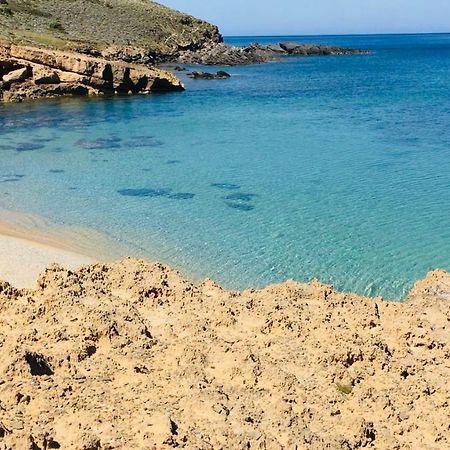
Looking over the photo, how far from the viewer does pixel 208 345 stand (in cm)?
781

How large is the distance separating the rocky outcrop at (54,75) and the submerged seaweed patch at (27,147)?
19.1 metres

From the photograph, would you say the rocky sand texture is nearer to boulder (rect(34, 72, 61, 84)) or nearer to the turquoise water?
the turquoise water

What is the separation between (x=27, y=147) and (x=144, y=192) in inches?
459

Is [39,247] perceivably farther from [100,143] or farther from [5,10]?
[5,10]

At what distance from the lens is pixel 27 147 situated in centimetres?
3067

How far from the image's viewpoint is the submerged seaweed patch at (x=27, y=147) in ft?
98.8

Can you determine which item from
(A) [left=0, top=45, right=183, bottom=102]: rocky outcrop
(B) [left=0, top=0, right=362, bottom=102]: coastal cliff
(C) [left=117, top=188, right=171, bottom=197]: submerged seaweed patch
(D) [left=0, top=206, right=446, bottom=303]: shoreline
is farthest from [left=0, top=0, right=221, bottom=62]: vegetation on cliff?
(D) [left=0, top=206, right=446, bottom=303]: shoreline

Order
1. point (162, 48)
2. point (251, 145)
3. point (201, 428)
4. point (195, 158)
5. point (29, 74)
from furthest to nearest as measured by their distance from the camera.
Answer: point (162, 48) < point (29, 74) < point (251, 145) < point (195, 158) < point (201, 428)

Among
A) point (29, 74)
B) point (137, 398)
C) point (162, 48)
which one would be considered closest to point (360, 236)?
point (137, 398)

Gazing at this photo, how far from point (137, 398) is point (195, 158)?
23.0m

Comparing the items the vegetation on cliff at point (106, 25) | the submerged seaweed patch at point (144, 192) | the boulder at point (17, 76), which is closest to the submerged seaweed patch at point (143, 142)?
the submerged seaweed patch at point (144, 192)

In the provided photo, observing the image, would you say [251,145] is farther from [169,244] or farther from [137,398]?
[137,398]

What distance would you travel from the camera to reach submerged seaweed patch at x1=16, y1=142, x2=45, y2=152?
30.1 metres

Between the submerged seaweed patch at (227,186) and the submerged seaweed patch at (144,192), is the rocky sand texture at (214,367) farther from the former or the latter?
the submerged seaweed patch at (227,186)
